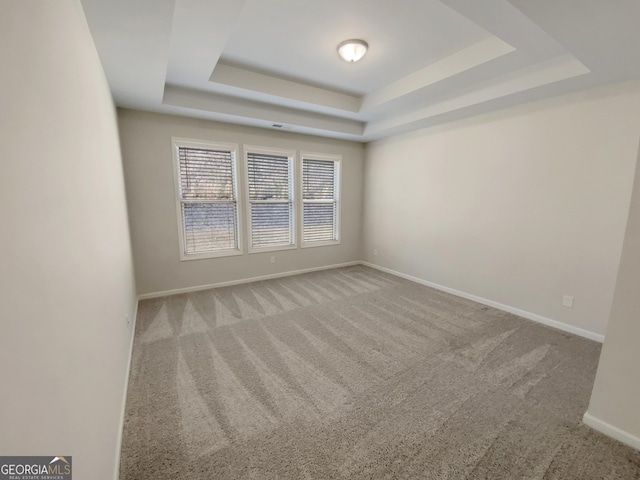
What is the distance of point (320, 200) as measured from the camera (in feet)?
16.9

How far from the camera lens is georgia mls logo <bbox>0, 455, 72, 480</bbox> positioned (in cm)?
53

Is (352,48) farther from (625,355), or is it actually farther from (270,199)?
(625,355)

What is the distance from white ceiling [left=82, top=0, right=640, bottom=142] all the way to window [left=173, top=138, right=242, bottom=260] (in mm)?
548

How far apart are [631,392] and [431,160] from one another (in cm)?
342

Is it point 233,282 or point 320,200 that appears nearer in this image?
point 233,282

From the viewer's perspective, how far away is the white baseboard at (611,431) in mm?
1568

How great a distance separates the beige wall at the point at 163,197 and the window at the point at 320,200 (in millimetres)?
441

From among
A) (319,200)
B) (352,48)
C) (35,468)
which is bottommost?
(35,468)

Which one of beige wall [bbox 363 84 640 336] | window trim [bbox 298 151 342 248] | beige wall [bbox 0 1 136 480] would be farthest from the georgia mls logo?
window trim [bbox 298 151 342 248]

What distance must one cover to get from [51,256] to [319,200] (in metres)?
4.48

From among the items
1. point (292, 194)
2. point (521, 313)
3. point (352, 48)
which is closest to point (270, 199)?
point (292, 194)

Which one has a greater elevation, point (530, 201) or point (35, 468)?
point (530, 201)

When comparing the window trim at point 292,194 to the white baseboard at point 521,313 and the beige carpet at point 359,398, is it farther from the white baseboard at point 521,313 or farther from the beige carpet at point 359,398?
the white baseboard at point 521,313

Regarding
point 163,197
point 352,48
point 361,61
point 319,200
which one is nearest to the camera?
point 352,48
